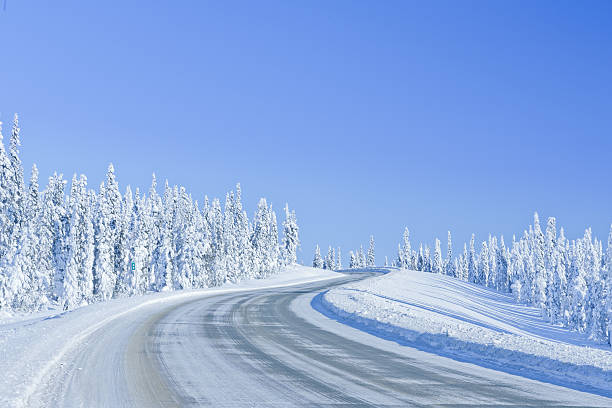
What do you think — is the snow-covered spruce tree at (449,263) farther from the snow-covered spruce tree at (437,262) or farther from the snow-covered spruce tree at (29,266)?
the snow-covered spruce tree at (29,266)

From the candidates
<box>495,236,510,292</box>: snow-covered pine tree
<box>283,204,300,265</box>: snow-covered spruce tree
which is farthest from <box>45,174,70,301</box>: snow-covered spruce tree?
<box>495,236,510,292</box>: snow-covered pine tree

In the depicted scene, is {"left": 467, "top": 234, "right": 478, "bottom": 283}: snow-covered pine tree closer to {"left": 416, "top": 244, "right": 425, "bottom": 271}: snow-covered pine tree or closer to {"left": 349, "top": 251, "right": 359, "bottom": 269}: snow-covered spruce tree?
{"left": 416, "top": 244, "right": 425, "bottom": 271}: snow-covered pine tree

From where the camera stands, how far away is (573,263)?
8375 centimetres

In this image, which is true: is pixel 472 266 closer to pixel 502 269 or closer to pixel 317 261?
pixel 502 269

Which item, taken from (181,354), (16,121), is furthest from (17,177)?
(181,354)

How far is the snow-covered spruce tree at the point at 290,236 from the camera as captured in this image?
362 ft

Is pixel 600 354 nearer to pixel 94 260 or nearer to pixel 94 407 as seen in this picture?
pixel 94 407

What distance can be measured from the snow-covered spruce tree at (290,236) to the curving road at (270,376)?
95.1 m

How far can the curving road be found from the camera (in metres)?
7.23

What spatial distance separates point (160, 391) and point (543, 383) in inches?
253

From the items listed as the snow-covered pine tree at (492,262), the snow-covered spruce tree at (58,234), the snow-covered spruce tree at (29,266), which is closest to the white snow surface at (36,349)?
the snow-covered spruce tree at (29,266)

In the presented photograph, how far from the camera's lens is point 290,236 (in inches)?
4385

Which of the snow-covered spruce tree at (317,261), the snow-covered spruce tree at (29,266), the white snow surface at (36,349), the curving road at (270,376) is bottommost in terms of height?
the curving road at (270,376)

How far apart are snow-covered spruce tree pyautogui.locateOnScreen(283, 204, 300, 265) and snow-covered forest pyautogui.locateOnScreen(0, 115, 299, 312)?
1034 inches
